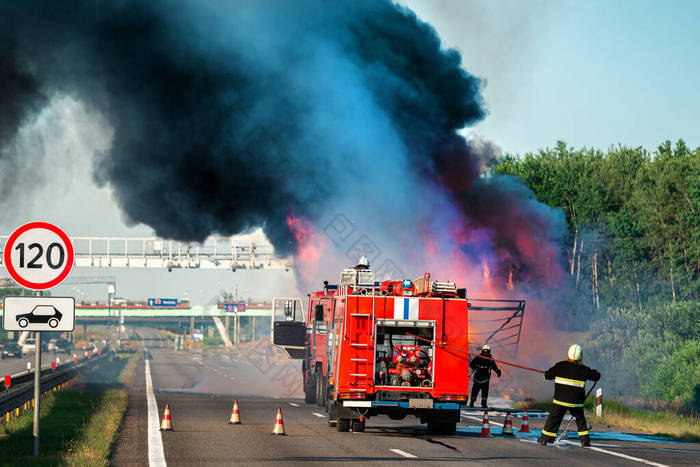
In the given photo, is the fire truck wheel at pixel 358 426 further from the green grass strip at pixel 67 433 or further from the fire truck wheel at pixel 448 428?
the green grass strip at pixel 67 433

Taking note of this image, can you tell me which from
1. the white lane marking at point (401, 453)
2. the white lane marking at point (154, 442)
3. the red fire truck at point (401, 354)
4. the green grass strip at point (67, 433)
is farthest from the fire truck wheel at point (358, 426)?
the green grass strip at point (67, 433)

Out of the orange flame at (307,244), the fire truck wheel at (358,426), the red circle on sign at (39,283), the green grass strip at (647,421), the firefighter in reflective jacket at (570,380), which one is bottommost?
the green grass strip at (647,421)

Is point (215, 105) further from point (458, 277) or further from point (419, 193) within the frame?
point (458, 277)

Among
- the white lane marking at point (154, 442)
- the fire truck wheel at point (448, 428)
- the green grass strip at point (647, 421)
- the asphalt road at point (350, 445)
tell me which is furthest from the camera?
the green grass strip at point (647, 421)

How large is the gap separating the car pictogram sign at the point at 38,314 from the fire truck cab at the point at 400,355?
806 centimetres

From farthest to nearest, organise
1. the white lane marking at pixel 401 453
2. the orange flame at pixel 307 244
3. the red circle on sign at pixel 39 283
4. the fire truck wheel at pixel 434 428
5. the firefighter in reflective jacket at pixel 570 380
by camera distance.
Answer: the orange flame at pixel 307 244 < the fire truck wheel at pixel 434 428 < the firefighter in reflective jacket at pixel 570 380 < the white lane marking at pixel 401 453 < the red circle on sign at pixel 39 283

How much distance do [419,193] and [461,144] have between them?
409 centimetres

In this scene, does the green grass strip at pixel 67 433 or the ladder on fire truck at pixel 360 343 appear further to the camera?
the ladder on fire truck at pixel 360 343

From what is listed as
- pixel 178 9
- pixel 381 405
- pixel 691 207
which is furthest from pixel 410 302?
pixel 691 207

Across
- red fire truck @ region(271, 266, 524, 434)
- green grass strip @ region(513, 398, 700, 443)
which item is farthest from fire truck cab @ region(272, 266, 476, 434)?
green grass strip @ region(513, 398, 700, 443)

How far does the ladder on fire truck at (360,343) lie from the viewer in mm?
19797

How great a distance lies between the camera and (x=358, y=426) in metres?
20.2

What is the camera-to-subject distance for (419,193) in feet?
154

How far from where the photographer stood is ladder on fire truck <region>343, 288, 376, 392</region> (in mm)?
19797
